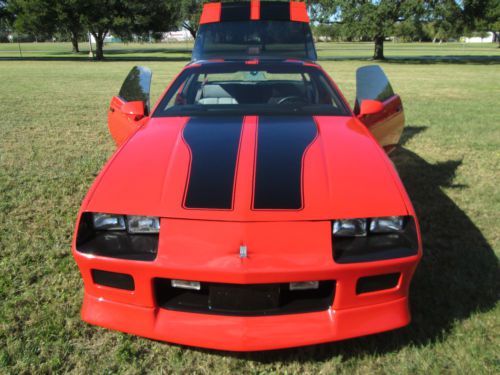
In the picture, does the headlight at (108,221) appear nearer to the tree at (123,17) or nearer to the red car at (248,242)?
the red car at (248,242)

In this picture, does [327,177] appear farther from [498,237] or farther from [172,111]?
[498,237]

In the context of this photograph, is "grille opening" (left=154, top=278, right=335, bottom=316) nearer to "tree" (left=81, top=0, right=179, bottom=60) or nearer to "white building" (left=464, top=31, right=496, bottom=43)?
"tree" (left=81, top=0, right=179, bottom=60)

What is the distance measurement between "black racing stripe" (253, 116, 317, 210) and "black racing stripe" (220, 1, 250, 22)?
3781 mm

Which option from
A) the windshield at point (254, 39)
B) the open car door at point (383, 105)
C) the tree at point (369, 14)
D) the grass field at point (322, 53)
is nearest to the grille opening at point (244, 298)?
the open car door at point (383, 105)

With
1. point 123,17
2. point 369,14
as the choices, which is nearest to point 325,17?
point 369,14

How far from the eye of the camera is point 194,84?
3.61m

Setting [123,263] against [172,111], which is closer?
[123,263]

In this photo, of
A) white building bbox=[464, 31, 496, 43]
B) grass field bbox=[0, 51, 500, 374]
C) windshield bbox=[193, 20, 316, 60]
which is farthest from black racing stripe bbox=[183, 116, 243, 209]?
white building bbox=[464, 31, 496, 43]

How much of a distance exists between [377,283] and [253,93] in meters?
1.91

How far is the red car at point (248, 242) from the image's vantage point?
5.94 ft

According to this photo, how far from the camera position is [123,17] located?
34.5 m

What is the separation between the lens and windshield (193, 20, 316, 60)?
585 cm

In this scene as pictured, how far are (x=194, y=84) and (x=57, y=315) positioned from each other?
207 cm

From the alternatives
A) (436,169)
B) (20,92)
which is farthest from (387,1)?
(436,169)
